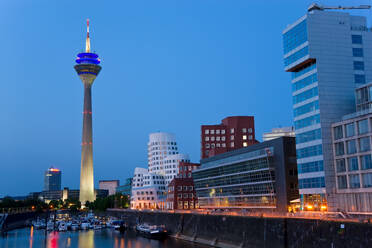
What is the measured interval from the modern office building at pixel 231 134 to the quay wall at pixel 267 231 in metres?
78.4

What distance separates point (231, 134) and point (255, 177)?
3111 inches

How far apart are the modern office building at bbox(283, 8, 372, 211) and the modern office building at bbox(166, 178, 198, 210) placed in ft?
284

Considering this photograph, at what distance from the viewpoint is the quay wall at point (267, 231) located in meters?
53.5

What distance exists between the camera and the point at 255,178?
114 metres

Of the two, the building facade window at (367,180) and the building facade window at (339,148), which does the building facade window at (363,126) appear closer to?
the building facade window at (339,148)

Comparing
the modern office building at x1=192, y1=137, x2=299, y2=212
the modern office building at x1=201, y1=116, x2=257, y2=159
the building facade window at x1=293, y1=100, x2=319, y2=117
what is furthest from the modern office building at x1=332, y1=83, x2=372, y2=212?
the modern office building at x1=201, y1=116, x2=257, y2=159

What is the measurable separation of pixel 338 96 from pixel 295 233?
125 feet

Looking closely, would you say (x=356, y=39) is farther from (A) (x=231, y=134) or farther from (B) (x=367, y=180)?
(A) (x=231, y=134)

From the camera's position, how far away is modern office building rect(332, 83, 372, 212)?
79750 millimetres

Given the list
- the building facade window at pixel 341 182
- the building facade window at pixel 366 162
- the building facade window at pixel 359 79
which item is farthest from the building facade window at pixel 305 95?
the building facade window at pixel 341 182

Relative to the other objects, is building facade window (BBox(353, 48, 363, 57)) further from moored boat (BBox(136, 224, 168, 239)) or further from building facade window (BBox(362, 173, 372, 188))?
moored boat (BBox(136, 224, 168, 239))


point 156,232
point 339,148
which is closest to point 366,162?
point 339,148

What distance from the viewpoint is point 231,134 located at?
192m

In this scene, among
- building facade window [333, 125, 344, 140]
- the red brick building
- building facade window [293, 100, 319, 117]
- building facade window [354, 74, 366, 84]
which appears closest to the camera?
building facade window [333, 125, 344, 140]
